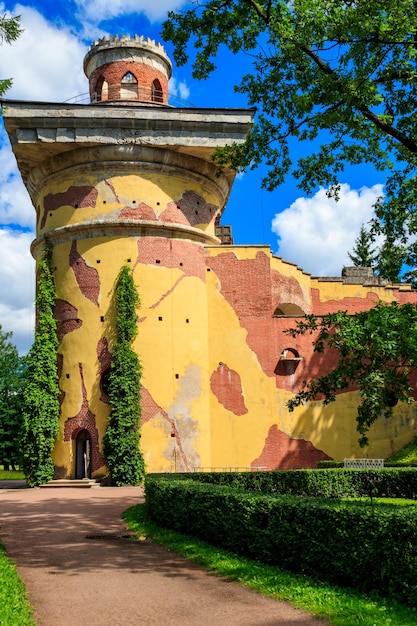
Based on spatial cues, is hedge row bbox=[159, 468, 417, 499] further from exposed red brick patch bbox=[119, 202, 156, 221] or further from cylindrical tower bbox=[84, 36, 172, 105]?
cylindrical tower bbox=[84, 36, 172, 105]

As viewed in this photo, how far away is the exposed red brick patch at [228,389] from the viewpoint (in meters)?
25.5

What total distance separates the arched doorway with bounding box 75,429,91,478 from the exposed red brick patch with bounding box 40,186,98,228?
897 centimetres

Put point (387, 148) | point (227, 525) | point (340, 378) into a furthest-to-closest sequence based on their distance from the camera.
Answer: point (387, 148)
point (340, 378)
point (227, 525)

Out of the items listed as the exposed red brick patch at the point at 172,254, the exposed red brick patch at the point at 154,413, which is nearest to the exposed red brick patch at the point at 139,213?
the exposed red brick patch at the point at 172,254

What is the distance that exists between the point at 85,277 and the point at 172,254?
357cm

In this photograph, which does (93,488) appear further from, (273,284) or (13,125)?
(13,125)

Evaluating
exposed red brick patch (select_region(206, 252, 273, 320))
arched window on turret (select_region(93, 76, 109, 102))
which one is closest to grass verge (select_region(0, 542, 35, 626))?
exposed red brick patch (select_region(206, 252, 273, 320))

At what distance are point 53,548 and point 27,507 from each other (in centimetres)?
634

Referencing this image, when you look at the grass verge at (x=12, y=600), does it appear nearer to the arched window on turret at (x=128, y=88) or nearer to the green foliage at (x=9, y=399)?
Answer: the arched window on turret at (x=128, y=88)

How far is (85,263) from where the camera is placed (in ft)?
83.6

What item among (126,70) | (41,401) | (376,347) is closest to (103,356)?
(41,401)

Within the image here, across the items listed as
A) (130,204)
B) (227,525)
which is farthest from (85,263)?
(227,525)

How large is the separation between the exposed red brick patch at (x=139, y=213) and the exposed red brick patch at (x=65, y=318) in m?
4.12

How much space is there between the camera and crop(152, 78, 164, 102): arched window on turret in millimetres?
30234
